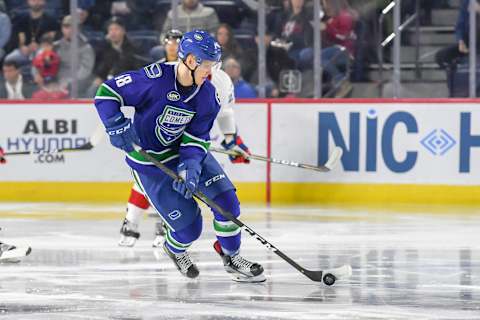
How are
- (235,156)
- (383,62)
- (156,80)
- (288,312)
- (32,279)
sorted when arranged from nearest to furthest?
(288,312), (156,80), (32,279), (235,156), (383,62)

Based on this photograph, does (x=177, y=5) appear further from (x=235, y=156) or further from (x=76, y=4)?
(x=235, y=156)

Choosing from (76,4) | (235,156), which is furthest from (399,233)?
(76,4)

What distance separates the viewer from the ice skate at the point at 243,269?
5.87 metres

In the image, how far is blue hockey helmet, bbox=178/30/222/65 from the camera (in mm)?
5457

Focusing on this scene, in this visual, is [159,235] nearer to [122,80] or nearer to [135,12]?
[122,80]

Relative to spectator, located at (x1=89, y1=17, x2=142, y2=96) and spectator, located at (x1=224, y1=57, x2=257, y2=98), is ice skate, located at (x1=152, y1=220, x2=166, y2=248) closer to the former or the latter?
spectator, located at (x1=224, y1=57, x2=257, y2=98)

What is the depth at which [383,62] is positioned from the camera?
32.9 feet

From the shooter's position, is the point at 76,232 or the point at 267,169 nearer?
the point at 76,232

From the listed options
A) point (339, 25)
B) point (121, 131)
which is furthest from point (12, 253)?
point (339, 25)

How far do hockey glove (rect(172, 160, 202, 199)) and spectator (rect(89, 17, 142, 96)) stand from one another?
4.85 m

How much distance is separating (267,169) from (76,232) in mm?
2436

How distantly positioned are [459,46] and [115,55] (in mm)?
2738

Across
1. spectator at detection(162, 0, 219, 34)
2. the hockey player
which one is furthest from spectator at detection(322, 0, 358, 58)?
the hockey player

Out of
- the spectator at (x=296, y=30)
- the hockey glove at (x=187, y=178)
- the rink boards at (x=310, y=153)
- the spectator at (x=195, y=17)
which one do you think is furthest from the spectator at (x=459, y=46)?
the hockey glove at (x=187, y=178)
